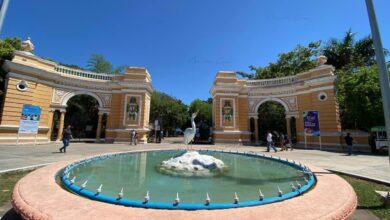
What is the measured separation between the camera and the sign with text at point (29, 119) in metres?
16.3

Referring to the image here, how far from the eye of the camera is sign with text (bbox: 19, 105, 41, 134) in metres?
16.3

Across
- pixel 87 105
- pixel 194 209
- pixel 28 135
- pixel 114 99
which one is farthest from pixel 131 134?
pixel 194 209

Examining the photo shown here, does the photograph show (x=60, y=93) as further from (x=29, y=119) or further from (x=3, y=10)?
(x=3, y=10)

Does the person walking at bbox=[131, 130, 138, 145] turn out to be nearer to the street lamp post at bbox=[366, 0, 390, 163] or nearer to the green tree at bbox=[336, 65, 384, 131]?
the street lamp post at bbox=[366, 0, 390, 163]

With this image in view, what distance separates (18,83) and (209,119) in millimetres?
30645

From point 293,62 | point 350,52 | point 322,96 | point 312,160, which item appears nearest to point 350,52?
point 350,52

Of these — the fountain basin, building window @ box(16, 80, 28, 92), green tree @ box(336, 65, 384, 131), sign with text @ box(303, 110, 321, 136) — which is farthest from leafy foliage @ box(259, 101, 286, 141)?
building window @ box(16, 80, 28, 92)

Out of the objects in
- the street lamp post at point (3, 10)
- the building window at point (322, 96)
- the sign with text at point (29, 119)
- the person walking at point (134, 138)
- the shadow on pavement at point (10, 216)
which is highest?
the building window at point (322, 96)

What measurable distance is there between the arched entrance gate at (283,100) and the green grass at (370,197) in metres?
13.8

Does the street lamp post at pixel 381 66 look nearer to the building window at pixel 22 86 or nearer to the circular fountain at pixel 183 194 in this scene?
the circular fountain at pixel 183 194

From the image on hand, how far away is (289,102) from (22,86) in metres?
26.1

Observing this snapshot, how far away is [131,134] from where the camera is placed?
71.1 ft

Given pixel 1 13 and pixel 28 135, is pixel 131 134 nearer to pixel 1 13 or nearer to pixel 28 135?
pixel 28 135

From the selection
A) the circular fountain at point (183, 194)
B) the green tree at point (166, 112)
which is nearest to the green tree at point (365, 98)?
the circular fountain at point (183, 194)
